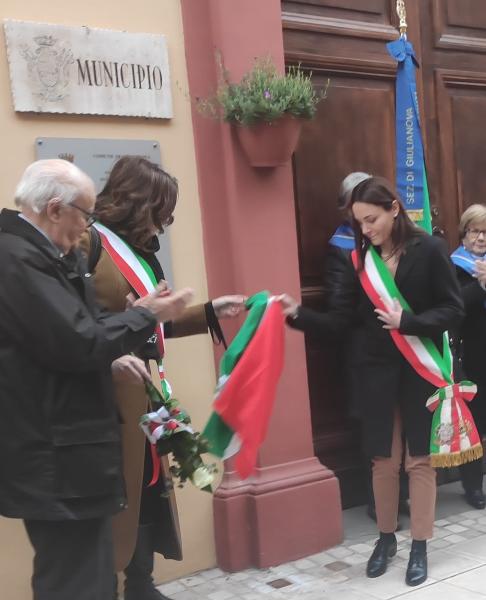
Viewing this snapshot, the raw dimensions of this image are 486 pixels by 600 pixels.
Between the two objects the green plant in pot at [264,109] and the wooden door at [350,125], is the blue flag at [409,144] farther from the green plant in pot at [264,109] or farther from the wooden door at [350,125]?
the green plant in pot at [264,109]

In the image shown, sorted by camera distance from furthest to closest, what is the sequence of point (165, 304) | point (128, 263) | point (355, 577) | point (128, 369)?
point (355, 577)
point (128, 263)
point (128, 369)
point (165, 304)

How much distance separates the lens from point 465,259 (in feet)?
15.6

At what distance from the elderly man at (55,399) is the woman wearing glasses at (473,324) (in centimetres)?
263

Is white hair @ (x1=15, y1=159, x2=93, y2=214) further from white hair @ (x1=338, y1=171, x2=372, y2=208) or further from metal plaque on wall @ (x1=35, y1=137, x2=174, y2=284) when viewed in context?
white hair @ (x1=338, y1=171, x2=372, y2=208)

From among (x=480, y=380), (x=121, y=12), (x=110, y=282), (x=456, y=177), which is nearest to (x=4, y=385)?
(x=110, y=282)

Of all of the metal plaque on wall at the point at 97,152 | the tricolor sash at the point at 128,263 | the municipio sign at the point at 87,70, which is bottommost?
the tricolor sash at the point at 128,263

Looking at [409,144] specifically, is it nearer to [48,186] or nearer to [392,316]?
[392,316]

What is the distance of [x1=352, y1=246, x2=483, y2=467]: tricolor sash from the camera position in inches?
150

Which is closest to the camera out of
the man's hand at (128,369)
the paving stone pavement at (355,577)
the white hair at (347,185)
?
the man's hand at (128,369)

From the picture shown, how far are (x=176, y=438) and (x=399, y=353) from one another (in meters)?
1.19

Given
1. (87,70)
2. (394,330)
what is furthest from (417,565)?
(87,70)

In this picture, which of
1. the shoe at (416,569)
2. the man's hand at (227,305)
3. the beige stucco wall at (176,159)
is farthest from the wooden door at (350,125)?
the man's hand at (227,305)

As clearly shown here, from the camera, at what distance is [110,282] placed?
319 centimetres

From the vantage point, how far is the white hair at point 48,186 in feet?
8.51
